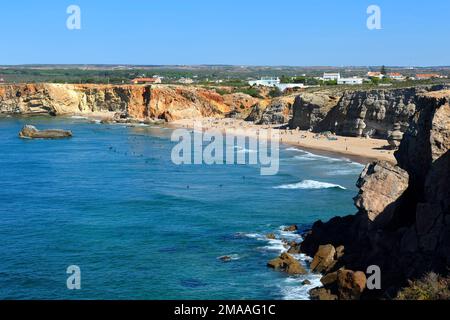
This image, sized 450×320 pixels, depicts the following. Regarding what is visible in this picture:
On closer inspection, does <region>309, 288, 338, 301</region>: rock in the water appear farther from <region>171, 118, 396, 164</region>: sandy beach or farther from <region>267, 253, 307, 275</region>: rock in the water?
<region>171, 118, 396, 164</region>: sandy beach

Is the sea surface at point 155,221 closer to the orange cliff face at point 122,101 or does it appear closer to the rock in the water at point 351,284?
the rock in the water at point 351,284

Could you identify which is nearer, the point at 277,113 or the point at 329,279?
the point at 329,279

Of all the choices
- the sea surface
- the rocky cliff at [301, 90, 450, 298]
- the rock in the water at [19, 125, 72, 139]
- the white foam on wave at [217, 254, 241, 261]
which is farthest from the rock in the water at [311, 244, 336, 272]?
the rock in the water at [19, 125, 72, 139]

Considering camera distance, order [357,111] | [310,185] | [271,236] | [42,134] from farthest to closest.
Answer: [42,134], [357,111], [310,185], [271,236]

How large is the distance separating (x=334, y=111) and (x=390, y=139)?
19.1 meters

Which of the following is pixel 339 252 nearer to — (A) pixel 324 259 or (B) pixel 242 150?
(A) pixel 324 259

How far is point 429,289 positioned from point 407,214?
9645 millimetres

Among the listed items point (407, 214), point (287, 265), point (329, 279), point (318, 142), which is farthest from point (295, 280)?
point (318, 142)

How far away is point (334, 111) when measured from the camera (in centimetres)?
8412

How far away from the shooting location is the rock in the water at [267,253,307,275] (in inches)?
1129

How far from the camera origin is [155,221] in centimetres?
3950

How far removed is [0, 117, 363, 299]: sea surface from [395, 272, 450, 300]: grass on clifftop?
25.4ft
